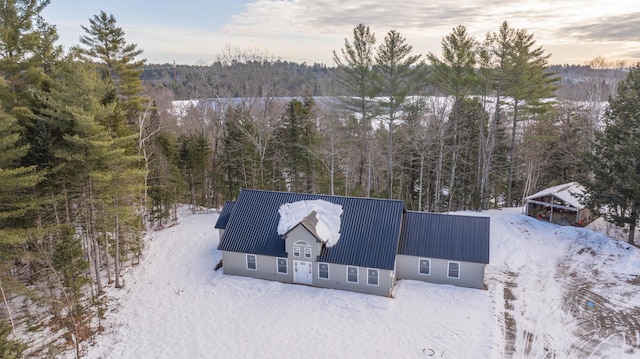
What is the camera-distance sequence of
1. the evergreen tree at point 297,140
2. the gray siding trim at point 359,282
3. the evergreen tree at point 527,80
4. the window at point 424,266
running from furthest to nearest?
the evergreen tree at point 297,140 < the evergreen tree at point 527,80 < the window at point 424,266 < the gray siding trim at point 359,282

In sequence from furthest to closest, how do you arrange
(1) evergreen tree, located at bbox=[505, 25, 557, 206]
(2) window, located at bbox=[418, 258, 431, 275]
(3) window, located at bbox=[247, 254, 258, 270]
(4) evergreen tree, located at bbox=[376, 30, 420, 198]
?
(1) evergreen tree, located at bbox=[505, 25, 557, 206]
(4) evergreen tree, located at bbox=[376, 30, 420, 198]
(3) window, located at bbox=[247, 254, 258, 270]
(2) window, located at bbox=[418, 258, 431, 275]

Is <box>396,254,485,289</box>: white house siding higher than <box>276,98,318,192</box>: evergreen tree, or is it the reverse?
<box>276,98,318,192</box>: evergreen tree

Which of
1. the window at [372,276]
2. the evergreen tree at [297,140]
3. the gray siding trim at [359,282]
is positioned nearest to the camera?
the gray siding trim at [359,282]

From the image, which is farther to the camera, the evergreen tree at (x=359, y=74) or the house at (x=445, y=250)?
the evergreen tree at (x=359, y=74)

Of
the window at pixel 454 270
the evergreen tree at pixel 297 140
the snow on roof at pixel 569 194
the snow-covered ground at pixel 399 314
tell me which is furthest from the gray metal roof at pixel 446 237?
the evergreen tree at pixel 297 140

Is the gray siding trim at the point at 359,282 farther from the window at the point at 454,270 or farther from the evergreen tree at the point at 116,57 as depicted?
the evergreen tree at the point at 116,57

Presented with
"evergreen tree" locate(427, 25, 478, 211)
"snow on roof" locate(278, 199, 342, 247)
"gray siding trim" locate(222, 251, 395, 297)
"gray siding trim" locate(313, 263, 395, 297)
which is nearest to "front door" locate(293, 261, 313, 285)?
"gray siding trim" locate(222, 251, 395, 297)

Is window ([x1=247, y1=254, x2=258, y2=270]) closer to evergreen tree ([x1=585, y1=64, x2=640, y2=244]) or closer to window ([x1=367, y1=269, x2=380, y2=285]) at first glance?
window ([x1=367, y1=269, x2=380, y2=285])

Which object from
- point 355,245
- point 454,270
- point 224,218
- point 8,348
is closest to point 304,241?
point 355,245
